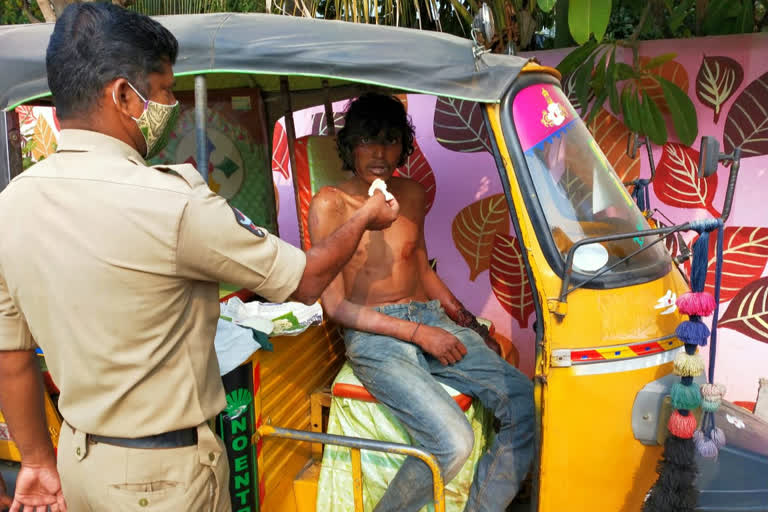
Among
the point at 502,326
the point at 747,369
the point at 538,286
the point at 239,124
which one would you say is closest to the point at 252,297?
the point at 239,124

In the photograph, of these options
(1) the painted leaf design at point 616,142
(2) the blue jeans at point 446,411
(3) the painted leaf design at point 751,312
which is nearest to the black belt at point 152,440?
(2) the blue jeans at point 446,411

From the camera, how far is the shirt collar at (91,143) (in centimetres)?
136

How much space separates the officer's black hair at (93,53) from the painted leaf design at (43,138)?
4254 mm

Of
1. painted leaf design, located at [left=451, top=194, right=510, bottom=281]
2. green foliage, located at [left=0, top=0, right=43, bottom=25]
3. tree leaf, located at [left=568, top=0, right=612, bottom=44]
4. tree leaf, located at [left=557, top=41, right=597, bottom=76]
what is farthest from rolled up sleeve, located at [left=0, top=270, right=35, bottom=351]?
green foliage, located at [left=0, top=0, right=43, bottom=25]

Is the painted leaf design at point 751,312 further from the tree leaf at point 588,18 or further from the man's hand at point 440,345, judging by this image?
the man's hand at point 440,345

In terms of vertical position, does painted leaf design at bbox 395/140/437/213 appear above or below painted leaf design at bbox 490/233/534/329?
above

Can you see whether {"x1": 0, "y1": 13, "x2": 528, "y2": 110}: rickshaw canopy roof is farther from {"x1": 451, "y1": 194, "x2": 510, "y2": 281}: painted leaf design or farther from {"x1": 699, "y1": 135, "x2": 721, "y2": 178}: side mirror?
Answer: {"x1": 451, "y1": 194, "x2": 510, "y2": 281}: painted leaf design

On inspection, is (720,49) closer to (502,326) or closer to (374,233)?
(502,326)

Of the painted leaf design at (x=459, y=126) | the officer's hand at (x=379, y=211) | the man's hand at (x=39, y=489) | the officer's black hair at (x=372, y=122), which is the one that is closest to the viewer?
the man's hand at (x=39, y=489)

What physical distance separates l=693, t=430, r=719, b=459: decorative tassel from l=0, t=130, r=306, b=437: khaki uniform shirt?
1288mm

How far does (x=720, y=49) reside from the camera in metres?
3.77

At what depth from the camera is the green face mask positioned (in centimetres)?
142

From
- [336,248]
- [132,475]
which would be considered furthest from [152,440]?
[336,248]

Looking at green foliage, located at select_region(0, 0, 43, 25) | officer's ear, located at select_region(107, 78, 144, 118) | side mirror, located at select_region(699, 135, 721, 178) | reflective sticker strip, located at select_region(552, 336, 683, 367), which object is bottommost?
reflective sticker strip, located at select_region(552, 336, 683, 367)
